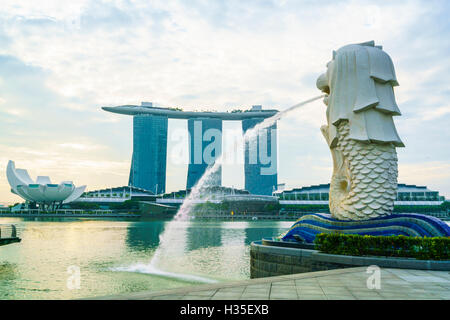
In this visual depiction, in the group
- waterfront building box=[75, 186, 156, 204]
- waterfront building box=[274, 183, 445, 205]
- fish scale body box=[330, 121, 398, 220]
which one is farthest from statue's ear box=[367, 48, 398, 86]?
waterfront building box=[75, 186, 156, 204]

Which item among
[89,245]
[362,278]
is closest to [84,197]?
[89,245]

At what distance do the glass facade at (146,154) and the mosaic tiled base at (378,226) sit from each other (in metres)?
124

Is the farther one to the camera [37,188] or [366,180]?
[37,188]

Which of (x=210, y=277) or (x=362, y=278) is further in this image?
(x=210, y=277)

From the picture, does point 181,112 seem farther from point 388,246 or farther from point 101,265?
point 388,246

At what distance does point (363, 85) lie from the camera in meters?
14.4

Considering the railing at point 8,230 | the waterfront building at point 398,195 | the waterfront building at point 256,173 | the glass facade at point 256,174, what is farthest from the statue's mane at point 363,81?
the glass facade at point 256,174

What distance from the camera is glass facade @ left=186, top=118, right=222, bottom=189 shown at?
12144 centimetres

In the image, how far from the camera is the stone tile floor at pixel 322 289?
6.64m

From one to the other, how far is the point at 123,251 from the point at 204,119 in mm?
119169

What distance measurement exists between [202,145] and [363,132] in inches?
4363

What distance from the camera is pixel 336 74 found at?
1507 cm

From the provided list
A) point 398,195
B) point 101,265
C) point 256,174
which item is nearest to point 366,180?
point 101,265
